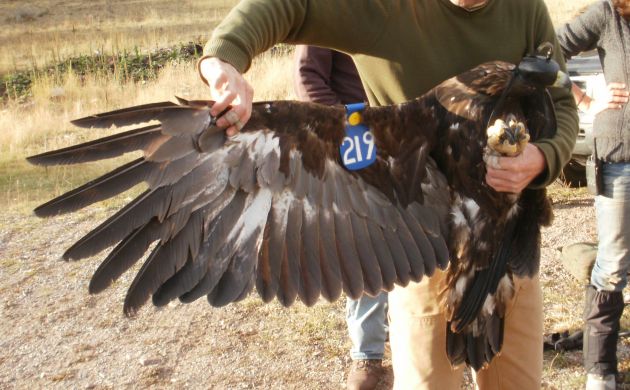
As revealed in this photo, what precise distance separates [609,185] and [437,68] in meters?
1.63

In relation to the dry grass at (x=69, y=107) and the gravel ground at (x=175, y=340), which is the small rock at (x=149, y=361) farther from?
the dry grass at (x=69, y=107)

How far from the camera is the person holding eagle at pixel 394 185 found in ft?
7.66

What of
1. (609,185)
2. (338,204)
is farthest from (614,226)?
(338,204)

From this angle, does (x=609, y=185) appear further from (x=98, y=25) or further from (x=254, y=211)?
(x=98, y=25)

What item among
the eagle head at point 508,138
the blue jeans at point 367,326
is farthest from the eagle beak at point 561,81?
the blue jeans at point 367,326

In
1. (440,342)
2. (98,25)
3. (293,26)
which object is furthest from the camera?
(98,25)

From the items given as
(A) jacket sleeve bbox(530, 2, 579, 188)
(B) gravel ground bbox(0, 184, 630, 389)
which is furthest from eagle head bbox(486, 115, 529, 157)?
(B) gravel ground bbox(0, 184, 630, 389)

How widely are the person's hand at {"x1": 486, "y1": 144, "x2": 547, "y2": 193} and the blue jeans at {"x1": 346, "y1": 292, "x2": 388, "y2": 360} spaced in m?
1.65

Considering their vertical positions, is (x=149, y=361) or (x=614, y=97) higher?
(x=614, y=97)

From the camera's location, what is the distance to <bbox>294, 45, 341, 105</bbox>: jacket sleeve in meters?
3.92

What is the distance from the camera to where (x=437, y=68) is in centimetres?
264

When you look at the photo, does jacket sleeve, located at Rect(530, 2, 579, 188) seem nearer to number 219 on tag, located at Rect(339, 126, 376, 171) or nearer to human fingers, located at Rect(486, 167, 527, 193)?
human fingers, located at Rect(486, 167, 527, 193)

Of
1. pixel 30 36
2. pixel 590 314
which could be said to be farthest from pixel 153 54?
pixel 590 314

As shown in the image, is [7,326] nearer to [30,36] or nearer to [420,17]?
[420,17]
